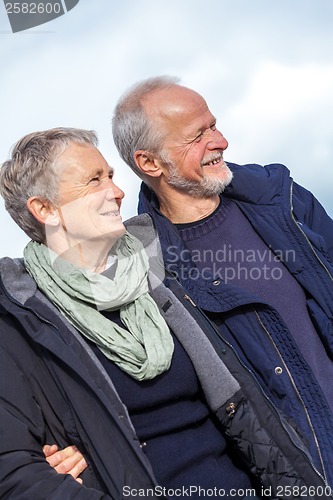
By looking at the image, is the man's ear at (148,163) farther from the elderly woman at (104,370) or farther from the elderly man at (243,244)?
the elderly woman at (104,370)

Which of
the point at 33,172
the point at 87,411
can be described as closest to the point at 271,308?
the point at 87,411

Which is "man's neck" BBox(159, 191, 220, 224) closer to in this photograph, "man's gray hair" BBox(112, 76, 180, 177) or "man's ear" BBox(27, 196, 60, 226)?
"man's gray hair" BBox(112, 76, 180, 177)

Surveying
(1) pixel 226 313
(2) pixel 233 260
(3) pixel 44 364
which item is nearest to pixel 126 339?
(3) pixel 44 364

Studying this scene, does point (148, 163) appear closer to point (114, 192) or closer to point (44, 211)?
point (114, 192)

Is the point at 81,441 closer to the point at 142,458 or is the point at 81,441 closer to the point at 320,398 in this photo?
the point at 142,458

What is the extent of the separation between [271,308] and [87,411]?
1.06 meters

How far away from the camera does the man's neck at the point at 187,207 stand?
362cm

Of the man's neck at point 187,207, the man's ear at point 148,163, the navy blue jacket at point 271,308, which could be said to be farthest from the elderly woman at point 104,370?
the man's ear at point 148,163

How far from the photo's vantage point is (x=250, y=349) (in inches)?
122

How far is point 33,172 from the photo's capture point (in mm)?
2846

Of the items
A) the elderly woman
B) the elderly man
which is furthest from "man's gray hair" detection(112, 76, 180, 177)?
the elderly woman

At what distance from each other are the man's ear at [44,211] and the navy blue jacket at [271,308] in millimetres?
615

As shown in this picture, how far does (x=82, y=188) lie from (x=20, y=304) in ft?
1.86

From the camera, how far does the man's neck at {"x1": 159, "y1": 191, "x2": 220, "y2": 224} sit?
11.9 ft
